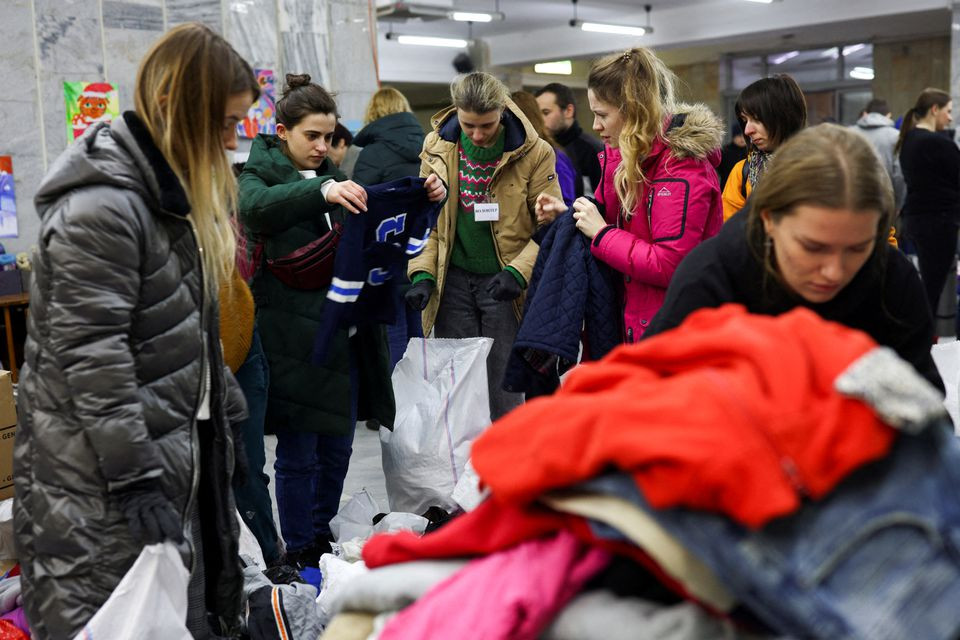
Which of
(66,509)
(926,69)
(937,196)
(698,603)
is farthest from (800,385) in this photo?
(926,69)

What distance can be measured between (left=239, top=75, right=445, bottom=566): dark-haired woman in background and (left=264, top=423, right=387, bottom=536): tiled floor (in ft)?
1.70

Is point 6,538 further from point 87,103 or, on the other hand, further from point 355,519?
point 87,103

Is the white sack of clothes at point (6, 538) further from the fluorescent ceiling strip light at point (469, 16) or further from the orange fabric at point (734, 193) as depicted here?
the fluorescent ceiling strip light at point (469, 16)

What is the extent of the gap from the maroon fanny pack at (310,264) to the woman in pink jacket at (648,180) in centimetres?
82

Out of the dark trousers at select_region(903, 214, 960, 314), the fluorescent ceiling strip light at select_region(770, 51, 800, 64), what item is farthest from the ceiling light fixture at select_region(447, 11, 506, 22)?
the dark trousers at select_region(903, 214, 960, 314)

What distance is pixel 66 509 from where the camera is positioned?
190 cm

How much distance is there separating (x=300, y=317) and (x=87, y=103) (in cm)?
311

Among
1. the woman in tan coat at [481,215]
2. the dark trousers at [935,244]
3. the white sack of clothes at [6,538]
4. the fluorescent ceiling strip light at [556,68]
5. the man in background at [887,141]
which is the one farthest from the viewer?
the fluorescent ceiling strip light at [556,68]

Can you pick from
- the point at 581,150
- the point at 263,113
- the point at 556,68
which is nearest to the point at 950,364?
the point at 581,150

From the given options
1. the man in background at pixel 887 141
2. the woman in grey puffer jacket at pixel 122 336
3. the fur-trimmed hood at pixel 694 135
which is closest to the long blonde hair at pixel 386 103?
the fur-trimmed hood at pixel 694 135

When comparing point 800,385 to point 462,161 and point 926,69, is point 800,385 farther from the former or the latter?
point 926,69

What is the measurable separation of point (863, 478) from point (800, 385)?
0.34 ft

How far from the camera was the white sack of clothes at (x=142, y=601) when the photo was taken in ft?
6.25

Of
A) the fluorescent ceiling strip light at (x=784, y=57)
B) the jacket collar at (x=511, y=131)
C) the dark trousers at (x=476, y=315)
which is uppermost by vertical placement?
the fluorescent ceiling strip light at (x=784, y=57)
